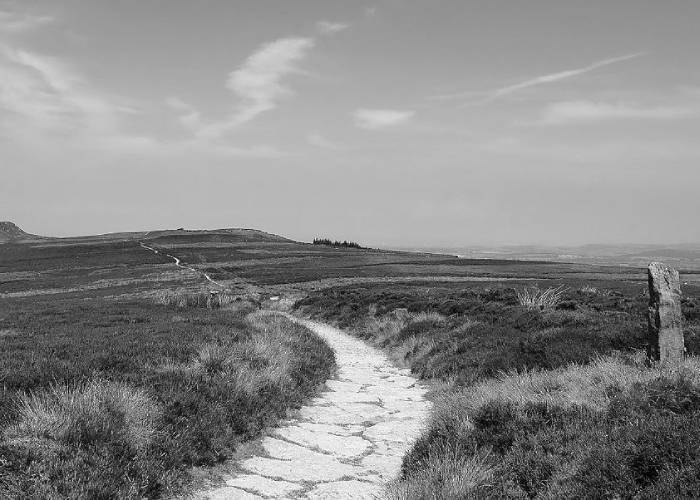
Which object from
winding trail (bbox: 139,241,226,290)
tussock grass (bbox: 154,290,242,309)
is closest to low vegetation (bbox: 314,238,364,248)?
winding trail (bbox: 139,241,226,290)

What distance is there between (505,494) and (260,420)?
5.10 metres

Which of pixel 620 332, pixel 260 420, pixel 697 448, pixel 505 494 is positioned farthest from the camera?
pixel 620 332

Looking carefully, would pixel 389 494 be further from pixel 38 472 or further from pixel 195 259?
pixel 195 259

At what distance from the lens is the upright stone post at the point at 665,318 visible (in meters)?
10.7

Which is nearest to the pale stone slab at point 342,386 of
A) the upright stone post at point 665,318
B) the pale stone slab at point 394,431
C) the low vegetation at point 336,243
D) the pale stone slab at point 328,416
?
the pale stone slab at point 328,416

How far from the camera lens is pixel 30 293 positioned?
46375mm

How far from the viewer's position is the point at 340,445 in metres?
9.58

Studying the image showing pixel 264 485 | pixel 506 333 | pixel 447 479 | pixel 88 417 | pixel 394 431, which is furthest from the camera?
pixel 506 333

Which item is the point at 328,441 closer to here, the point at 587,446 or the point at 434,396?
the point at 434,396

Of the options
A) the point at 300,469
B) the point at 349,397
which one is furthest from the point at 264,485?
the point at 349,397

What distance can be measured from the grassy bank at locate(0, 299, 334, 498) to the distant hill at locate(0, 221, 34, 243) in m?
177

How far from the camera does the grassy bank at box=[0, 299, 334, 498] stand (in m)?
6.61

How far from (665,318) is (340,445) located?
7.20m

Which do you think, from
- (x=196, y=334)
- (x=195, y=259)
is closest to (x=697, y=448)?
(x=196, y=334)
